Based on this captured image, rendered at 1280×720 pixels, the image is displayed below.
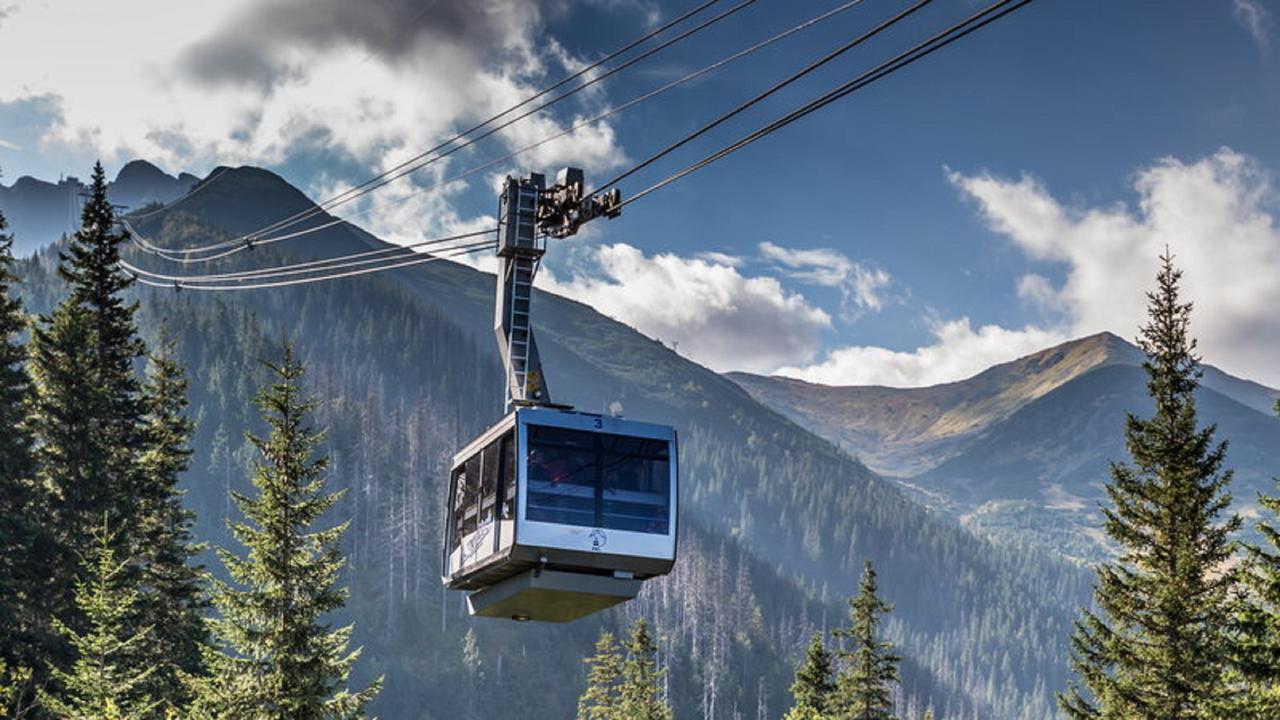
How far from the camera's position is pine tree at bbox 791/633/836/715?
58.0 m

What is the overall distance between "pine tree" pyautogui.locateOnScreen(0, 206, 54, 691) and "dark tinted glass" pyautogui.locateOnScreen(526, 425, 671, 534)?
1964 centimetres

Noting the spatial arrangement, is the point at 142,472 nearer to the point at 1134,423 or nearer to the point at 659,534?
the point at 659,534

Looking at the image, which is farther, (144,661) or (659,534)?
(144,661)

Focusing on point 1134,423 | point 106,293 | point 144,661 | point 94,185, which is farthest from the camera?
point 94,185

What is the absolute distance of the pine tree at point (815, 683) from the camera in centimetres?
5800

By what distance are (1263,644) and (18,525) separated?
31594 mm

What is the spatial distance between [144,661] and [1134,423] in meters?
29.9

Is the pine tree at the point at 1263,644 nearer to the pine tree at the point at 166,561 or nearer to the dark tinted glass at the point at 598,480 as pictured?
the dark tinted glass at the point at 598,480

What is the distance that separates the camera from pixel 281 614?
32.2m

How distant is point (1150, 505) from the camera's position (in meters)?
35.9

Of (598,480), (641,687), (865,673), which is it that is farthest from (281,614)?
(641,687)

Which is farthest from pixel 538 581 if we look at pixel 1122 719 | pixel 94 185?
pixel 94 185

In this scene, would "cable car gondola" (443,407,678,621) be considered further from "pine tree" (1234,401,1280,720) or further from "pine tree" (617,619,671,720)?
"pine tree" (617,619,671,720)

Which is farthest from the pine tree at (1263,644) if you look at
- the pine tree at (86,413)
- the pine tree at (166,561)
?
the pine tree at (86,413)
